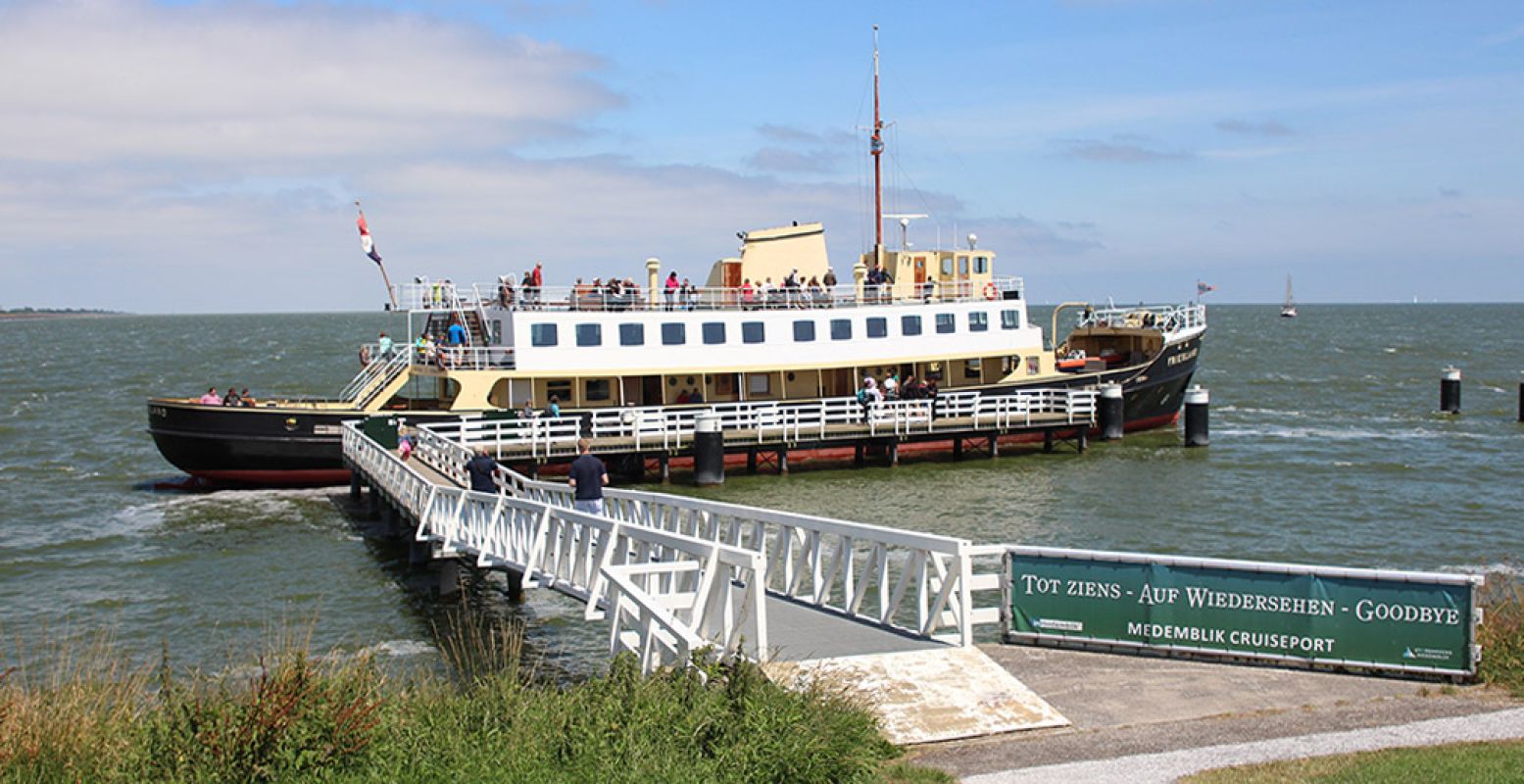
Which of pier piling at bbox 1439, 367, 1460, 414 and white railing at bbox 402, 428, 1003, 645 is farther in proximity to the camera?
pier piling at bbox 1439, 367, 1460, 414

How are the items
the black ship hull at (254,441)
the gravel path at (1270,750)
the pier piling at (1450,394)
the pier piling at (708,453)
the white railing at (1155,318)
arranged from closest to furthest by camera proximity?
the gravel path at (1270,750)
the black ship hull at (254,441)
the pier piling at (708,453)
the white railing at (1155,318)
the pier piling at (1450,394)

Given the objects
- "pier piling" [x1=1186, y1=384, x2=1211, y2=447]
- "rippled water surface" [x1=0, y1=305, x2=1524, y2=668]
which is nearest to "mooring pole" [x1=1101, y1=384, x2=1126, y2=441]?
"rippled water surface" [x1=0, y1=305, x2=1524, y2=668]

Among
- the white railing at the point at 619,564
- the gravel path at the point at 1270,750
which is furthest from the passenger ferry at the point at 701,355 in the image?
the gravel path at the point at 1270,750

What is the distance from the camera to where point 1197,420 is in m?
39.2

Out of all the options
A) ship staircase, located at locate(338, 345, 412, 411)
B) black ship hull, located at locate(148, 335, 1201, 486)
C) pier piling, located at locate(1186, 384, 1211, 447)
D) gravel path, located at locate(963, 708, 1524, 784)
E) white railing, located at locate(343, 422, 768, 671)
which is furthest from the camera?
pier piling, located at locate(1186, 384, 1211, 447)

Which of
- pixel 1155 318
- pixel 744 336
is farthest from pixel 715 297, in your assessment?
pixel 1155 318

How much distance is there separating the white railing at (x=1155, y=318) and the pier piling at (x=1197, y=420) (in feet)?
14.7

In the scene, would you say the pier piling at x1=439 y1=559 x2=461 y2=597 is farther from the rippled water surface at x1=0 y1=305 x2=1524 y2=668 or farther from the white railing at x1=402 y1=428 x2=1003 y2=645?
the white railing at x1=402 y1=428 x2=1003 y2=645

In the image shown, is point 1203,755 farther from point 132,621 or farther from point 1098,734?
point 132,621

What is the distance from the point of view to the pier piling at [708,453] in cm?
3156

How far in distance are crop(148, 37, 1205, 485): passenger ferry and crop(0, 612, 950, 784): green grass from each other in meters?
22.6

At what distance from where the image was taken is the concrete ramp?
31.5 feet

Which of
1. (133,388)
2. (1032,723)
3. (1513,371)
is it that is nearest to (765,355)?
(1032,723)

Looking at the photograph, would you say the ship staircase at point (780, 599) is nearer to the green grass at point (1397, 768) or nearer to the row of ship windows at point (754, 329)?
the green grass at point (1397, 768)
